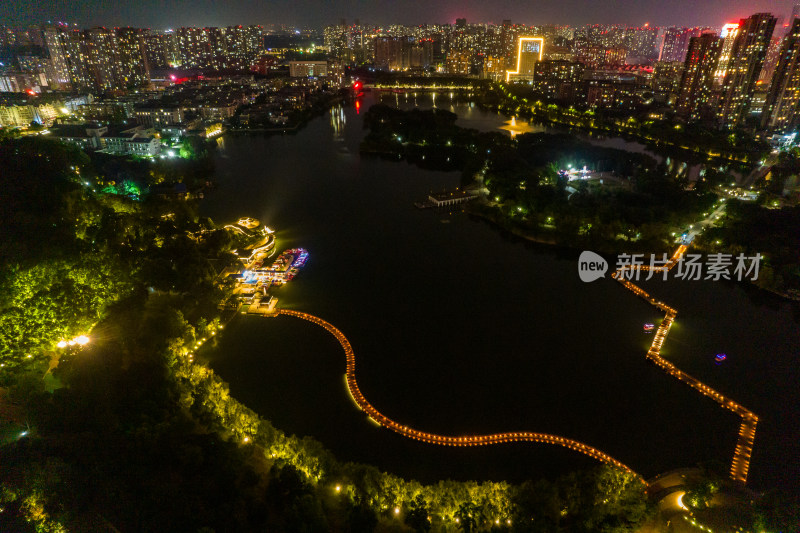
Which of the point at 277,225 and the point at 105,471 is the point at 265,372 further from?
the point at 277,225

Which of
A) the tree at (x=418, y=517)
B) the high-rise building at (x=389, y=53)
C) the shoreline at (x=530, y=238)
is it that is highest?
the high-rise building at (x=389, y=53)

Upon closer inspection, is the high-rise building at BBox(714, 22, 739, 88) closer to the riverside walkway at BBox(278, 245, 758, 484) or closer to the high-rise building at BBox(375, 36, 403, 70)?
the riverside walkway at BBox(278, 245, 758, 484)

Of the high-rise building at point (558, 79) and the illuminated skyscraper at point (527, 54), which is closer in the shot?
the high-rise building at point (558, 79)

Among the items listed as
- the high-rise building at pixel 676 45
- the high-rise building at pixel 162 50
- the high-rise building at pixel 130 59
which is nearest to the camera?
the high-rise building at pixel 130 59

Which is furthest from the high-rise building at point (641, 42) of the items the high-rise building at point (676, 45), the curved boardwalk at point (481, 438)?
the curved boardwalk at point (481, 438)

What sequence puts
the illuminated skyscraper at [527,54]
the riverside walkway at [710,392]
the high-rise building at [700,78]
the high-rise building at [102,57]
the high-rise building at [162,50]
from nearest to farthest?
Result: the riverside walkway at [710,392]
the high-rise building at [700,78]
the high-rise building at [102,57]
the illuminated skyscraper at [527,54]
the high-rise building at [162,50]

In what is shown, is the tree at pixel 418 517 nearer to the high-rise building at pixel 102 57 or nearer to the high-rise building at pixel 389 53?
the high-rise building at pixel 102 57

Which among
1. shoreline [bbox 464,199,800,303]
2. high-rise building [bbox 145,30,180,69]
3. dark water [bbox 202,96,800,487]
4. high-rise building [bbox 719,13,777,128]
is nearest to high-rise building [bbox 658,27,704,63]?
high-rise building [bbox 719,13,777,128]

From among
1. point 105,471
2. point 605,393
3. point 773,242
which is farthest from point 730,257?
point 105,471

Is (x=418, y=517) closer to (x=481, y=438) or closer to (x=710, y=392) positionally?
(x=481, y=438)
